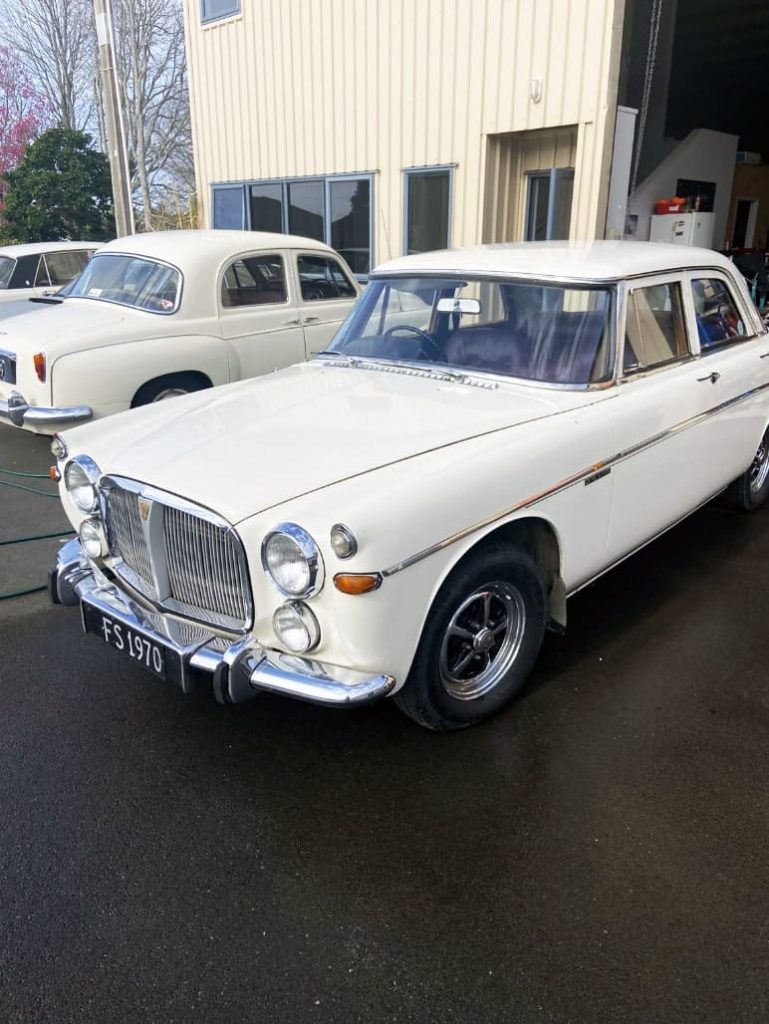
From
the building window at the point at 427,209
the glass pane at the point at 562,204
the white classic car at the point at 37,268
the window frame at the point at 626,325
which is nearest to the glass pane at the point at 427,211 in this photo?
the building window at the point at 427,209

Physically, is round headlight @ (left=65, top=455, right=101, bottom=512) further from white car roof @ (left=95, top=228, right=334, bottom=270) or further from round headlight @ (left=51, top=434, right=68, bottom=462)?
white car roof @ (left=95, top=228, right=334, bottom=270)

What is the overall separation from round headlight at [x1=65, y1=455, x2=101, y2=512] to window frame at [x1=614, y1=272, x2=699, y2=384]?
2.26m

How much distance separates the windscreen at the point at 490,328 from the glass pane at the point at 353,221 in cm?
748

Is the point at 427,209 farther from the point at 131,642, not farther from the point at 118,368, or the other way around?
the point at 131,642

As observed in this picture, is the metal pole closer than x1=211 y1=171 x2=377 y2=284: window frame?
Yes

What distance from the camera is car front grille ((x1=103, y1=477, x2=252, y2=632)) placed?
2611 millimetres

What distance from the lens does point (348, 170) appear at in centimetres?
1113

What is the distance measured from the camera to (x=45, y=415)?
18.9 ft

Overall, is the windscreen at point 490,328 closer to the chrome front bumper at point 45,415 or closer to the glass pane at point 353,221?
the chrome front bumper at point 45,415

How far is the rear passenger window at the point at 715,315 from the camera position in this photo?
4.27 metres

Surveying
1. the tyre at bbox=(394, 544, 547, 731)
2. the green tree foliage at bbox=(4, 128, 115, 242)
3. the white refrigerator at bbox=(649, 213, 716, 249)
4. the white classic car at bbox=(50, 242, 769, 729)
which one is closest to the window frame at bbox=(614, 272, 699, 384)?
the white classic car at bbox=(50, 242, 769, 729)

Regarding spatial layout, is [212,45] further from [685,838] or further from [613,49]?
[685,838]

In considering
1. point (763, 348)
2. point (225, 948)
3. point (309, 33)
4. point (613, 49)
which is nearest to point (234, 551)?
point (225, 948)

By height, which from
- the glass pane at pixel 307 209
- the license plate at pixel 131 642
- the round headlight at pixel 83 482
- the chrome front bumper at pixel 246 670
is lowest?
the license plate at pixel 131 642
